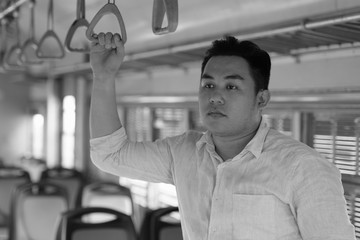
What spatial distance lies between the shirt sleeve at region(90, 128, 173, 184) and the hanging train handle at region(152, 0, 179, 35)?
387 mm

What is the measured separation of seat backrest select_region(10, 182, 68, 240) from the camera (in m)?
4.44

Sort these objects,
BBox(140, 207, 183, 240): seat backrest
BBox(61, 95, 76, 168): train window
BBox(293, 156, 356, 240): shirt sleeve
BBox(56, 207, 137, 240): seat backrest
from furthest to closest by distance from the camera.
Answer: BBox(61, 95, 76, 168): train window → BBox(140, 207, 183, 240): seat backrest → BBox(56, 207, 137, 240): seat backrest → BBox(293, 156, 356, 240): shirt sleeve

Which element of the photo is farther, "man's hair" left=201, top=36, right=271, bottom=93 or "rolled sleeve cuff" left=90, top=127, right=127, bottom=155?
"rolled sleeve cuff" left=90, top=127, right=127, bottom=155

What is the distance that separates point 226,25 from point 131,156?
2.16 metres

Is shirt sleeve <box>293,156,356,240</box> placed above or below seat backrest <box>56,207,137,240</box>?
above

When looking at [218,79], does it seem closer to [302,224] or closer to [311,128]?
[302,224]

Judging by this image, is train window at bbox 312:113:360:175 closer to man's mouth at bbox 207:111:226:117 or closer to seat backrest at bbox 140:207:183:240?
seat backrest at bbox 140:207:183:240

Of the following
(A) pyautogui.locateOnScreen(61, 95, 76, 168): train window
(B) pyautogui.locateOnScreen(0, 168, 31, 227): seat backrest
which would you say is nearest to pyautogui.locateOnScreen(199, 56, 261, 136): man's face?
(B) pyautogui.locateOnScreen(0, 168, 31, 227): seat backrest

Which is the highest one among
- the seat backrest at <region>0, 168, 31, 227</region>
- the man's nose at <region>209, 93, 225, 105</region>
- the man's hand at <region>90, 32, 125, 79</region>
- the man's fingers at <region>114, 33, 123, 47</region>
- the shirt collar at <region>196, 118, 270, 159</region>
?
the man's fingers at <region>114, 33, 123, 47</region>

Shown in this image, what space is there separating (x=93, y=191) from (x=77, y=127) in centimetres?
301

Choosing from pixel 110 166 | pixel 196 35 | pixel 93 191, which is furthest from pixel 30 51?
pixel 110 166

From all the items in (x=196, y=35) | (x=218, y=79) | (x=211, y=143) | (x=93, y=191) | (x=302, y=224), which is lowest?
(x=93, y=191)

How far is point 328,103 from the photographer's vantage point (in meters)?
3.05

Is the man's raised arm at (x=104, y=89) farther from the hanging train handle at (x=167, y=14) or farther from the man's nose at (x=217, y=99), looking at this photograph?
the man's nose at (x=217, y=99)
